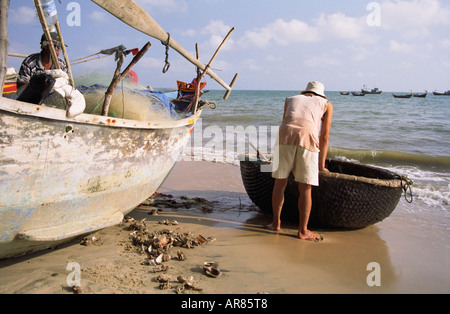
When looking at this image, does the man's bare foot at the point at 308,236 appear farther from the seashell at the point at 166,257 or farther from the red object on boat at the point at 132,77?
the red object on boat at the point at 132,77

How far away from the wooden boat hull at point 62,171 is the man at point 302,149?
1.21m

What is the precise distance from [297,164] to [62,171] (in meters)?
2.08

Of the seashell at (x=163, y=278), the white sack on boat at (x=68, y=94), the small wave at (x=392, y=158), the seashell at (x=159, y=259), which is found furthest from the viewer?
the small wave at (x=392, y=158)

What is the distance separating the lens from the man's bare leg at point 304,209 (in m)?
3.36

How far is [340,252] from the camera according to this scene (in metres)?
3.12

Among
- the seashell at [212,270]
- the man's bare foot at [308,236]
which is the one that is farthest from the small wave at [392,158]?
the seashell at [212,270]

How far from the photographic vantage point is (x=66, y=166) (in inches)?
94.0

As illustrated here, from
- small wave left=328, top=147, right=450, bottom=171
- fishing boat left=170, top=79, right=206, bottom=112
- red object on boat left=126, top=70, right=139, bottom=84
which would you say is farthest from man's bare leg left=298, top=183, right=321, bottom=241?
small wave left=328, top=147, right=450, bottom=171

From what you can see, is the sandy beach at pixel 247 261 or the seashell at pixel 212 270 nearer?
the sandy beach at pixel 247 261

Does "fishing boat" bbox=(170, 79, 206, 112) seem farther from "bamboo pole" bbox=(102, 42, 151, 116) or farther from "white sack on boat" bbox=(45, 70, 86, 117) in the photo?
"white sack on boat" bbox=(45, 70, 86, 117)

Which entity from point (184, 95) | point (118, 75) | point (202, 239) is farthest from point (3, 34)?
point (184, 95)
